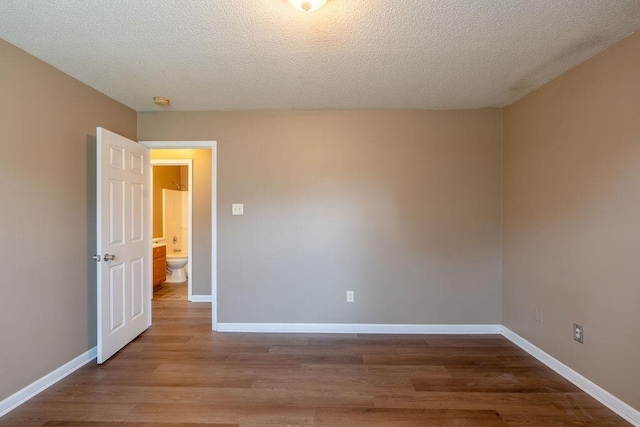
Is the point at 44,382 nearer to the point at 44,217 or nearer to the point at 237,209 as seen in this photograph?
the point at 44,217

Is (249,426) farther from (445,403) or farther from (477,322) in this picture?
(477,322)

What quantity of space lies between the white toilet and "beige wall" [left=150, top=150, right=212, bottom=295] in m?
1.05

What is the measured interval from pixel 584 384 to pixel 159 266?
525cm

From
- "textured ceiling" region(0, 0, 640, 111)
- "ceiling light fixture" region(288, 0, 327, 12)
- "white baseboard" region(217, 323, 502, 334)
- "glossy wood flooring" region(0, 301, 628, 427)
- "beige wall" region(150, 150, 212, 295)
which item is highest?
"textured ceiling" region(0, 0, 640, 111)

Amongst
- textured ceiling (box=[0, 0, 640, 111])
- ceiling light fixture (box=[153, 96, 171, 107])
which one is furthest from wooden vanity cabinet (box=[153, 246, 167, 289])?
textured ceiling (box=[0, 0, 640, 111])

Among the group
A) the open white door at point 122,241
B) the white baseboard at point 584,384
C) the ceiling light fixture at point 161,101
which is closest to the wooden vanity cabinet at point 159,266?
the open white door at point 122,241

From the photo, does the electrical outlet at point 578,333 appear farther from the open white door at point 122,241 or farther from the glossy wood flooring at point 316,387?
Answer: the open white door at point 122,241

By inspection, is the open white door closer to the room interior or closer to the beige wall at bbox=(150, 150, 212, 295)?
the room interior

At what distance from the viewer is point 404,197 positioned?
3.05 m

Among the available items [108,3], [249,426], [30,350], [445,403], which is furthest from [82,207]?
[445,403]

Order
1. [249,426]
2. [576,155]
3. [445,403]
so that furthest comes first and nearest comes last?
1. [576,155]
2. [445,403]
3. [249,426]

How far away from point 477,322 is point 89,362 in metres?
3.59

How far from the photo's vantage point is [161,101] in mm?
2779

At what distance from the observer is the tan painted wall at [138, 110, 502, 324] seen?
Result: 304 centimetres
